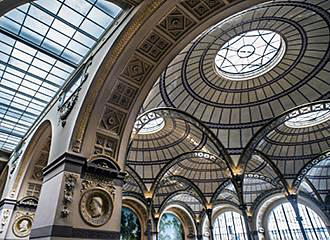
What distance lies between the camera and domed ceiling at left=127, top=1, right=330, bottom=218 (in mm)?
11064

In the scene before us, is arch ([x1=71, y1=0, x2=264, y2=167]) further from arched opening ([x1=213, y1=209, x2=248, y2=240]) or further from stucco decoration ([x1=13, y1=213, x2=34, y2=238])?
arched opening ([x1=213, y1=209, x2=248, y2=240])

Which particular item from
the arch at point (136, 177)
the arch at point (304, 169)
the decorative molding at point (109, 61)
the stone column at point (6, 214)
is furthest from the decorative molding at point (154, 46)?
the arch at point (304, 169)

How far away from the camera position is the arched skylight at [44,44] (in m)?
7.70

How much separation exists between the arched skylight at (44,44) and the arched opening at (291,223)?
2786 centimetres

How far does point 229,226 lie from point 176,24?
30.0 meters

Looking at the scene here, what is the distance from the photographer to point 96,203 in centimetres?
637

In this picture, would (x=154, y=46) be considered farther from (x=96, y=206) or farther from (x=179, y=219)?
(x=179, y=219)

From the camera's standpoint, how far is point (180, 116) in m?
14.2

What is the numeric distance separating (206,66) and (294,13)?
4779 millimetres

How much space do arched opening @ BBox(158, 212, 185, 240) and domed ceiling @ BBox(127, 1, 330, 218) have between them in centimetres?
988

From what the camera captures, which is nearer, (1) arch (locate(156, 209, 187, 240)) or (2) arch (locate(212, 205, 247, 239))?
(1) arch (locate(156, 209, 187, 240))

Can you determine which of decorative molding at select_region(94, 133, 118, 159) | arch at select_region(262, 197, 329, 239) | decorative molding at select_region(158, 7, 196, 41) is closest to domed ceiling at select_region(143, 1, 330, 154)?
decorative molding at select_region(158, 7, 196, 41)

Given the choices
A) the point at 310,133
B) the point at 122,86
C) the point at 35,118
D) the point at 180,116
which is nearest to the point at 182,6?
the point at 122,86

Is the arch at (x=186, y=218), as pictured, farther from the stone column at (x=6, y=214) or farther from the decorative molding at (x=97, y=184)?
the decorative molding at (x=97, y=184)
